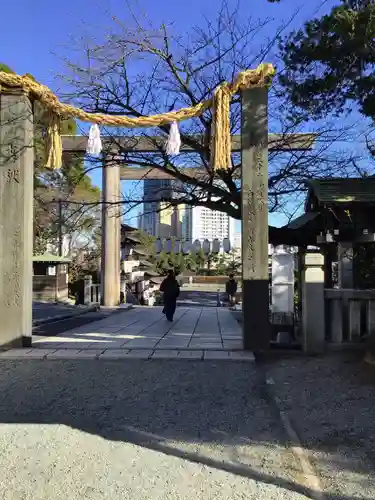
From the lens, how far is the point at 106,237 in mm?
22562

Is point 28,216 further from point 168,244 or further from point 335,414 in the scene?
point 168,244

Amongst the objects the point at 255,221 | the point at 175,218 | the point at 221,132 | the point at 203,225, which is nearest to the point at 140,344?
the point at 255,221

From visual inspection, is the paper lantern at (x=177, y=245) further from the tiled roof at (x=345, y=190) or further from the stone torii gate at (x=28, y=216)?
the stone torii gate at (x=28, y=216)

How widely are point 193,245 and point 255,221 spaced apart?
13.7 m

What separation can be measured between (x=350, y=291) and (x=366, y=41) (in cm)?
430

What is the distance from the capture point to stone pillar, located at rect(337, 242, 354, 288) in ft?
30.1

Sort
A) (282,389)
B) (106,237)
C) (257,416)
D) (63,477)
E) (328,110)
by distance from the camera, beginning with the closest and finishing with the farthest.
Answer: (63,477)
(257,416)
(282,389)
(328,110)
(106,237)

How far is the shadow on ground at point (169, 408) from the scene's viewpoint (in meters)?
3.80

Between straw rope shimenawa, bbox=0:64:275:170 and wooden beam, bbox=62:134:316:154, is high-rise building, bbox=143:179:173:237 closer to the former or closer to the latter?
wooden beam, bbox=62:134:316:154

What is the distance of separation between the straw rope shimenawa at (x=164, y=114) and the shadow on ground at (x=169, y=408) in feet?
12.5

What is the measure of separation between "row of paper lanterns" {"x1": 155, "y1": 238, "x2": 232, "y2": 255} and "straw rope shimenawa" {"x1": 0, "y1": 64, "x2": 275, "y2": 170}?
12728mm

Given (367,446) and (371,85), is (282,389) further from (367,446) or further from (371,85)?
(371,85)

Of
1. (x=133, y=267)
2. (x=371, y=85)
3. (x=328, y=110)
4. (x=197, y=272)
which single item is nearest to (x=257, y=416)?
(x=371, y=85)

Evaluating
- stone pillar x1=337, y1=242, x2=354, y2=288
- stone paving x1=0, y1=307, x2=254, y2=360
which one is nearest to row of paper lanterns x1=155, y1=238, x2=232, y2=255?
stone paving x1=0, y1=307, x2=254, y2=360
